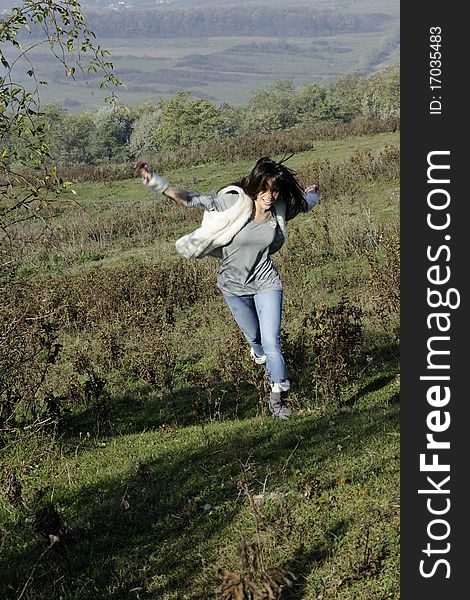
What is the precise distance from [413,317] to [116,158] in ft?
250

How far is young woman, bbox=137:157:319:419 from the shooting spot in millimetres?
6012

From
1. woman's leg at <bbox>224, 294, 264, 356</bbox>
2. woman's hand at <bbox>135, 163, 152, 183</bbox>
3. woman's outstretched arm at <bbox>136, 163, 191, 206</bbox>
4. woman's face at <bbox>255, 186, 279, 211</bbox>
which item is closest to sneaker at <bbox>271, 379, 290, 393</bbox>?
woman's leg at <bbox>224, 294, 264, 356</bbox>

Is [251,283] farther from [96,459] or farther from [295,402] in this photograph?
[96,459]

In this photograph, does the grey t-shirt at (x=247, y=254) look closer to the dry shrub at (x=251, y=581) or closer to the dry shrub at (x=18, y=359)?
the dry shrub at (x=18, y=359)

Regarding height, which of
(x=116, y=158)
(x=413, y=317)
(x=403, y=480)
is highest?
(x=413, y=317)

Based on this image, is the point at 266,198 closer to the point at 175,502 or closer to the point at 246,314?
the point at 246,314

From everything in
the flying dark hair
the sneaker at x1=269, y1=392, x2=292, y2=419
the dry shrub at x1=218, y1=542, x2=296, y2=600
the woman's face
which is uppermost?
the flying dark hair

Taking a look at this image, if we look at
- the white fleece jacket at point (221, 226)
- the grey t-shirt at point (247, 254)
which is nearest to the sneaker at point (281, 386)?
the grey t-shirt at point (247, 254)

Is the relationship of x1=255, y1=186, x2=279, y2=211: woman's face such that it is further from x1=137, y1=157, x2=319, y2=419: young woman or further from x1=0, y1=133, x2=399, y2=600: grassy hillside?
x1=0, y1=133, x2=399, y2=600: grassy hillside

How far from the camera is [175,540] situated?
14.4ft

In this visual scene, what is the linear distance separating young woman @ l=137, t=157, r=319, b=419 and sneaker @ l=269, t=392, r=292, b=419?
0.04 ft

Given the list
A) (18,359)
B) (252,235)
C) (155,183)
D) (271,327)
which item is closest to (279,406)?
(271,327)

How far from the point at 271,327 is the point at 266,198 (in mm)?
1072

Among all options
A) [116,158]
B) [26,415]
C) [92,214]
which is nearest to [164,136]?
[116,158]
